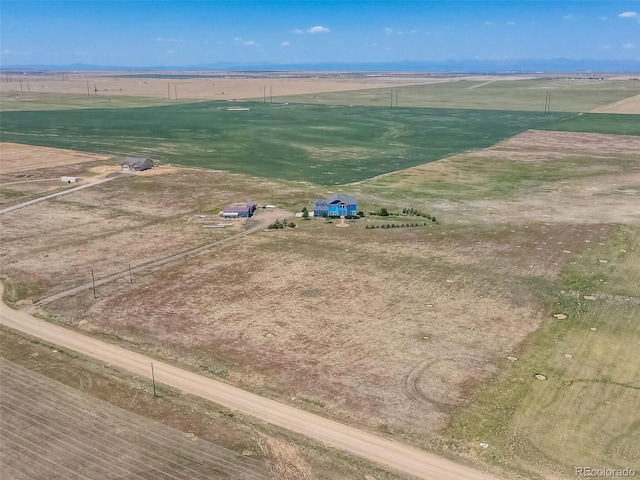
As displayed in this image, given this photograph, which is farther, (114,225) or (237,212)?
(237,212)

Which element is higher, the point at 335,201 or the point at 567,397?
the point at 335,201

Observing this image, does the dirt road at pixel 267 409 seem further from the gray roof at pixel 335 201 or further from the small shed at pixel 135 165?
the small shed at pixel 135 165

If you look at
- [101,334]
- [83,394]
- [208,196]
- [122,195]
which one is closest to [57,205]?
[122,195]

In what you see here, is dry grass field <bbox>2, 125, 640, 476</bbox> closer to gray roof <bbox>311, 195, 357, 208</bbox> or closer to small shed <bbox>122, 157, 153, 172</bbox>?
gray roof <bbox>311, 195, 357, 208</bbox>

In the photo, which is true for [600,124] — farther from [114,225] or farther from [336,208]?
[114,225]

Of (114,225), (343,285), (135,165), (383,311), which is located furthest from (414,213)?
(135,165)

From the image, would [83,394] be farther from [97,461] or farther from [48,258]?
[48,258]

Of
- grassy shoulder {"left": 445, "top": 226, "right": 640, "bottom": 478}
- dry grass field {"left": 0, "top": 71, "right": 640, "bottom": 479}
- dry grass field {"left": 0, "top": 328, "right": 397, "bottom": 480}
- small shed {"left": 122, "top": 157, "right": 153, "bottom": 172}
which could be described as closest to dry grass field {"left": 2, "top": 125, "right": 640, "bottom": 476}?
dry grass field {"left": 0, "top": 71, "right": 640, "bottom": 479}

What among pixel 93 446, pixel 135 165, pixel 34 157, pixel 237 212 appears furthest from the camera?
pixel 34 157
